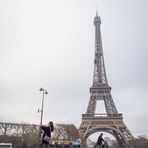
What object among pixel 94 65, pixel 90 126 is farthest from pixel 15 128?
pixel 94 65

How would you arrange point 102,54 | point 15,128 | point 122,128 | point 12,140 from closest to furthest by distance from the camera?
1. point 12,140
2. point 15,128
3. point 122,128
4. point 102,54

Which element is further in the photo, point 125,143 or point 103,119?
point 103,119

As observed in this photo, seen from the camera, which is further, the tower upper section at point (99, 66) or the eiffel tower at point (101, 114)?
the tower upper section at point (99, 66)

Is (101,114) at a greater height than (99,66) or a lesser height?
lesser

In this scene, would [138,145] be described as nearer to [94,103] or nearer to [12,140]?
[94,103]

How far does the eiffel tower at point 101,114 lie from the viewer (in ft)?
247

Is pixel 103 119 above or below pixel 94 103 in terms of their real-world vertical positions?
below

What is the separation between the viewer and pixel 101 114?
81.5 m

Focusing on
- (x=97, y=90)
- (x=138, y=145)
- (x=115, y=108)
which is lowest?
(x=138, y=145)

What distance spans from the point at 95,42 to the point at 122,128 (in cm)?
3178

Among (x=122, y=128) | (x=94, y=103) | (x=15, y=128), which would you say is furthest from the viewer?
(x=94, y=103)

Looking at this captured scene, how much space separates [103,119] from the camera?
258 ft

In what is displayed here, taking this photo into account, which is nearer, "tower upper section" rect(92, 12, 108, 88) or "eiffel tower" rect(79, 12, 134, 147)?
"eiffel tower" rect(79, 12, 134, 147)

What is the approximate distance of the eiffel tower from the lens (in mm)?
75438
